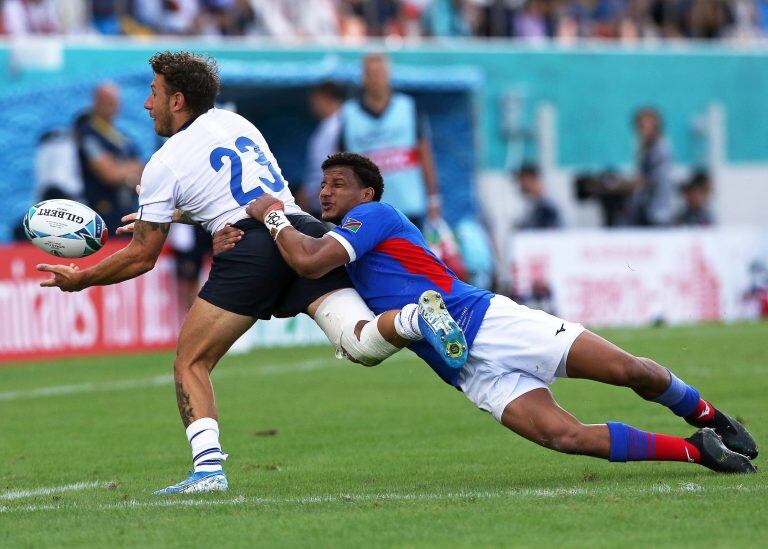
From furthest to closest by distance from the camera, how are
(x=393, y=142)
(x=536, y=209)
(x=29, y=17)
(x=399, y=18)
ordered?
(x=399, y=18) → (x=536, y=209) → (x=29, y=17) → (x=393, y=142)

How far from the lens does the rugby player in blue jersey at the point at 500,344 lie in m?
7.37

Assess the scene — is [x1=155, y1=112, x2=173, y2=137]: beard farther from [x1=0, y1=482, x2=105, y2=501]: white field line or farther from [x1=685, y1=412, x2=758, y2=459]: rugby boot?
[x1=685, y1=412, x2=758, y2=459]: rugby boot

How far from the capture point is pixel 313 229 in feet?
25.6

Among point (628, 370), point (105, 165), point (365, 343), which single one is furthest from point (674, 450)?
point (105, 165)

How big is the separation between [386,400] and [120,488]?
4.59 meters

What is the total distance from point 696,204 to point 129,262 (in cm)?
1747

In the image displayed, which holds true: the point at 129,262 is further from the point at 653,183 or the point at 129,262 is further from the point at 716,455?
the point at 653,183

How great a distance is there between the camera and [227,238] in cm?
771

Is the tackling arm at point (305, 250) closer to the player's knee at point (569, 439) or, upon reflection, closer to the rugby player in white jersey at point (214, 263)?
the rugby player in white jersey at point (214, 263)

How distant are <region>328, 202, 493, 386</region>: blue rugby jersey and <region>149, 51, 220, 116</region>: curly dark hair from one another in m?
1.01

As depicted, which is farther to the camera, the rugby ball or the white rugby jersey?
the rugby ball

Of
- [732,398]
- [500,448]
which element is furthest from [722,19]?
[500,448]

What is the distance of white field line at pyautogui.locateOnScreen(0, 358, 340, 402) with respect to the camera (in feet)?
44.1

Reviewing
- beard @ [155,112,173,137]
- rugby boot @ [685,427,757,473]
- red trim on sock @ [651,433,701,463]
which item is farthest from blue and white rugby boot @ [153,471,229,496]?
rugby boot @ [685,427,757,473]
